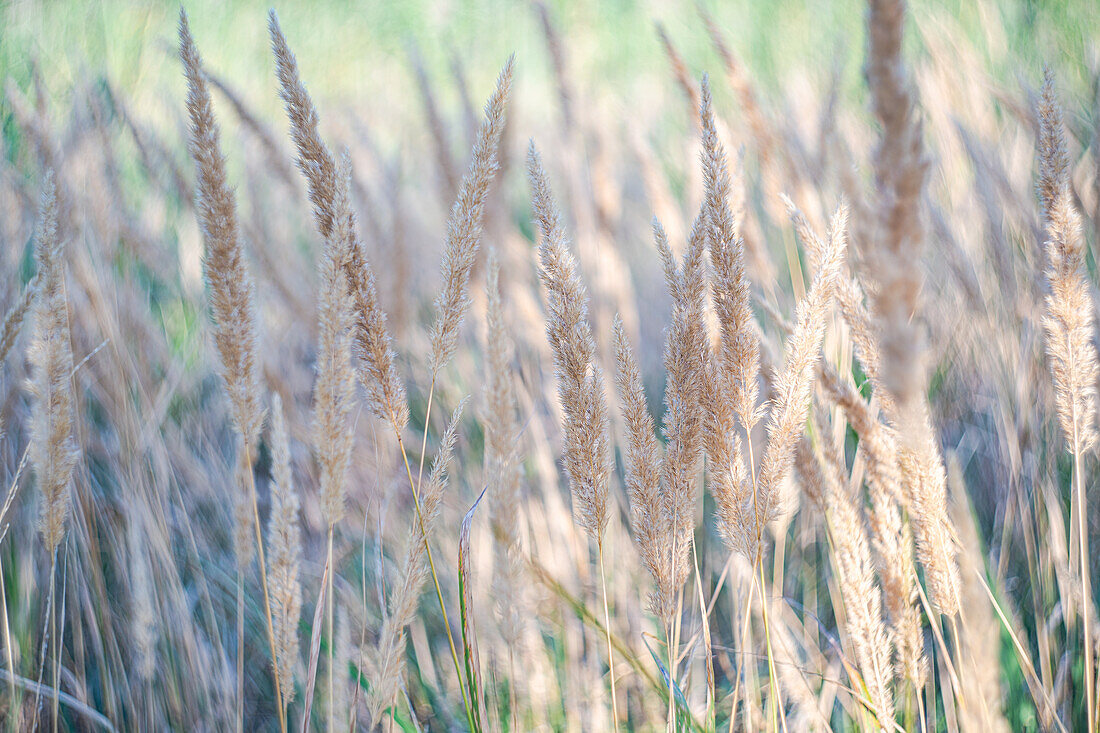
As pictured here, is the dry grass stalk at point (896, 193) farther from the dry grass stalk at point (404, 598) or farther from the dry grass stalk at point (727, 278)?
the dry grass stalk at point (404, 598)

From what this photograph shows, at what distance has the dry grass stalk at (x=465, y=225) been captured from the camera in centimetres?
87

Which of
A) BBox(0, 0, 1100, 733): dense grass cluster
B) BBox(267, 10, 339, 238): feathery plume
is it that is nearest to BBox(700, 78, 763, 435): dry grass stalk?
BBox(0, 0, 1100, 733): dense grass cluster

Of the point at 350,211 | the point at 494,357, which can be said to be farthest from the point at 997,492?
the point at 350,211

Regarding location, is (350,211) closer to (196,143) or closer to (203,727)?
(196,143)

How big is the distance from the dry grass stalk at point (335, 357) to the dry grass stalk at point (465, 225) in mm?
130

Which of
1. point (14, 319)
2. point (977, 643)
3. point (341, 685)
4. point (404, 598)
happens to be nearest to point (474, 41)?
point (14, 319)

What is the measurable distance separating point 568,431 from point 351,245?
15.4 inches

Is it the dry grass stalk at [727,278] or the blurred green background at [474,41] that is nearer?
the dry grass stalk at [727,278]

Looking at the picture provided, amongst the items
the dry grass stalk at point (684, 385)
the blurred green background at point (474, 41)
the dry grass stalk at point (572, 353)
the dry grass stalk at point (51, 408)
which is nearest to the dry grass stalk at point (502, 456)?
the dry grass stalk at point (572, 353)

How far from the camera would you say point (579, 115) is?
6.64ft

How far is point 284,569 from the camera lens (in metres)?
0.94

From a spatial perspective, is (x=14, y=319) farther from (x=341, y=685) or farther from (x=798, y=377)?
(x=798, y=377)

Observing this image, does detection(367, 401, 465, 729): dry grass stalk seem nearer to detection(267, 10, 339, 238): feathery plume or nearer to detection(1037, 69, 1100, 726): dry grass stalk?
detection(267, 10, 339, 238): feathery plume

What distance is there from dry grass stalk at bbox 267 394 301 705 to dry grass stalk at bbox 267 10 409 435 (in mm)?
166
